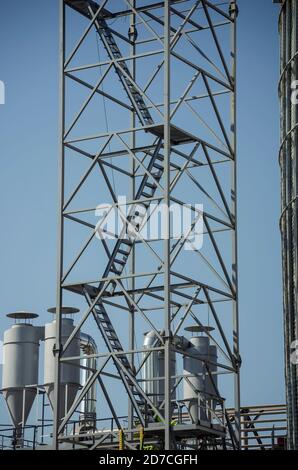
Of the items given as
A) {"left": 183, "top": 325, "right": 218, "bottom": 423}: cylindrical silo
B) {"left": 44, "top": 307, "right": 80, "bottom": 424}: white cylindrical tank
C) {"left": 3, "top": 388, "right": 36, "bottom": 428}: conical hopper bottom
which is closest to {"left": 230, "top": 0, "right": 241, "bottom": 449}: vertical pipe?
{"left": 183, "top": 325, "right": 218, "bottom": 423}: cylindrical silo

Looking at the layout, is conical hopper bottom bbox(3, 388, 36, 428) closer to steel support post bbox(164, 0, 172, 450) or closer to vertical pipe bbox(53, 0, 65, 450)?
vertical pipe bbox(53, 0, 65, 450)

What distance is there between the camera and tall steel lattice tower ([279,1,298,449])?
5803cm

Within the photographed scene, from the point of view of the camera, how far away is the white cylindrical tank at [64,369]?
5703 cm

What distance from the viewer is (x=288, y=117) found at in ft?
200

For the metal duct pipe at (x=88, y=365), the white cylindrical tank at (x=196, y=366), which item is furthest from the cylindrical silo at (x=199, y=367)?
the metal duct pipe at (x=88, y=365)

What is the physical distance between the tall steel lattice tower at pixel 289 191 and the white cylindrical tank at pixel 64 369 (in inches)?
346

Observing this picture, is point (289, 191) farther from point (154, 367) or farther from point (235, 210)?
point (154, 367)

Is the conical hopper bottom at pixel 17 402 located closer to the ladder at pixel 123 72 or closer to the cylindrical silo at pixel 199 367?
the cylindrical silo at pixel 199 367

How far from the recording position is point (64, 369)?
57125 millimetres

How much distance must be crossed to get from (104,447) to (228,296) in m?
7.56

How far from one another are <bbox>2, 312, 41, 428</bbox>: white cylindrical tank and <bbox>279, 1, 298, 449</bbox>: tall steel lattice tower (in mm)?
10551

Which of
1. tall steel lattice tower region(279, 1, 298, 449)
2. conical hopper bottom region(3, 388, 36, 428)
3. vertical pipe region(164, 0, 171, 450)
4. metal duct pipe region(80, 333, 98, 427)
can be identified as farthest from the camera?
metal duct pipe region(80, 333, 98, 427)
